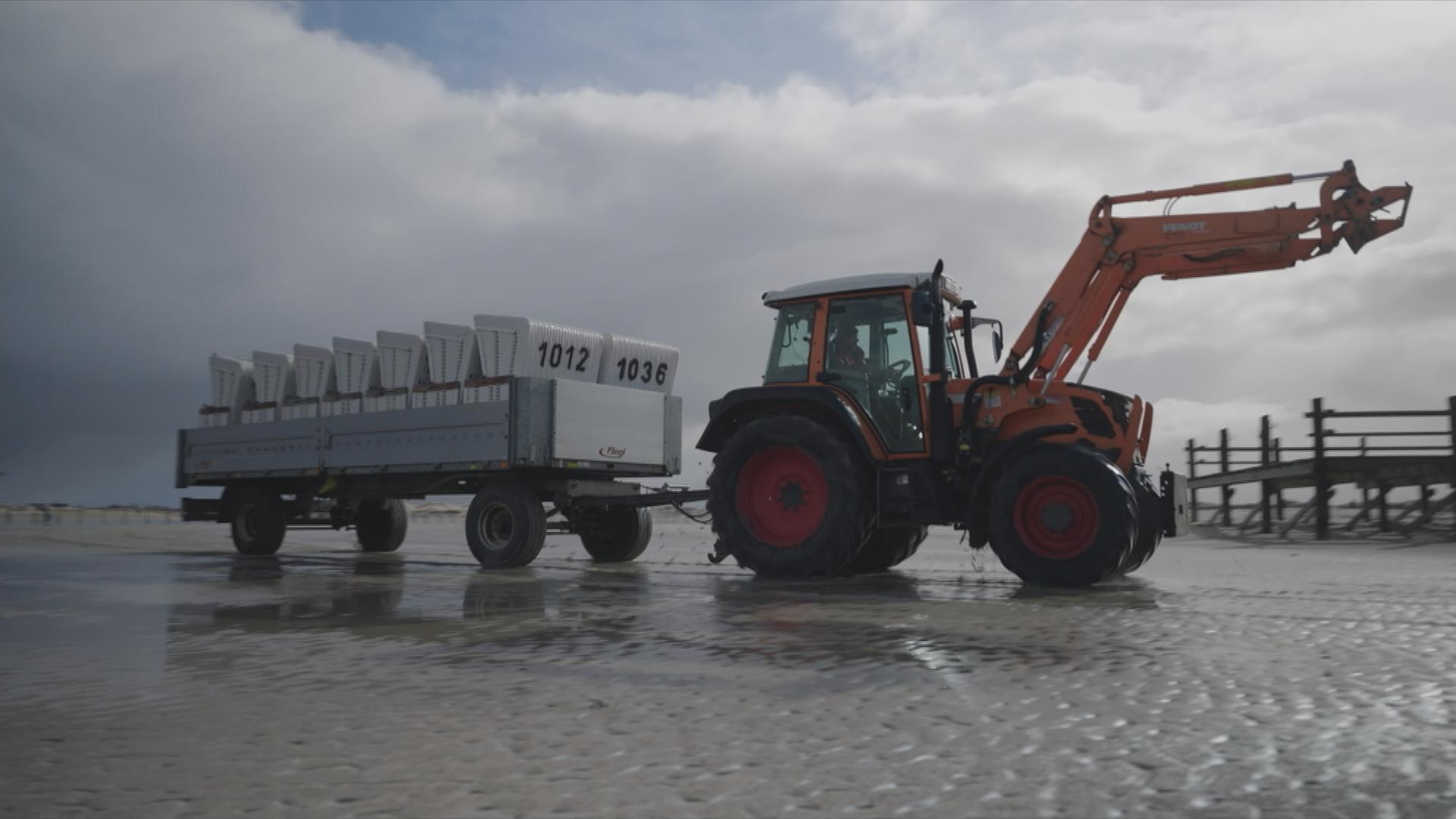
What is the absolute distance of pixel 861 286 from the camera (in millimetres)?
9766

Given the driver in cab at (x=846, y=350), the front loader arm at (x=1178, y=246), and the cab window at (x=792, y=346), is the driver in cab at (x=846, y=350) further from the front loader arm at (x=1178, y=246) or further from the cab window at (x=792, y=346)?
the front loader arm at (x=1178, y=246)

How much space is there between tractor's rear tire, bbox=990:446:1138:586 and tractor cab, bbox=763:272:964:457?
1.02 m

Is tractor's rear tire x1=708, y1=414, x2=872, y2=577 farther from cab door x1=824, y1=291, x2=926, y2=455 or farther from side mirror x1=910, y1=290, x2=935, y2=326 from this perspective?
side mirror x1=910, y1=290, x2=935, y2=326

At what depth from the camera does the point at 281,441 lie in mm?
14602

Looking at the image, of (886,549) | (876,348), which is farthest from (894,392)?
(886,549)

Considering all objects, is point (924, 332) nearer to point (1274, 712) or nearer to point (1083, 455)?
point (1083, 455)

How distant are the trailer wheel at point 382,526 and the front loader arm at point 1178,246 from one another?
1034 cm

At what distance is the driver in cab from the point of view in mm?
9867

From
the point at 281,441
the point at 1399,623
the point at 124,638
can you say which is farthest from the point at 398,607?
the point at 281,441

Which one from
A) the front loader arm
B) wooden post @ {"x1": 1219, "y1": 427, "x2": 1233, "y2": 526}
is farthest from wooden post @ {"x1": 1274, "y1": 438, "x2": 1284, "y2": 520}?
the front loader arm

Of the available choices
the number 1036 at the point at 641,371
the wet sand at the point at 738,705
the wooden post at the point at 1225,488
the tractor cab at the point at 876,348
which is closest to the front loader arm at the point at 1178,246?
the tractor cab at the point at 876,348

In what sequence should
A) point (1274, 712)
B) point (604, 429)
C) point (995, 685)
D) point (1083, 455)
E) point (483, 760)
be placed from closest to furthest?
point (483, 760) → point (1274, 712) → point (995, 685) → point (1083, 455) → point (604, 429)

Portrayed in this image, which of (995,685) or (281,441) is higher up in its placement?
(281,441)

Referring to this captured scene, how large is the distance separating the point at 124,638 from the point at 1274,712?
555 centimetres
